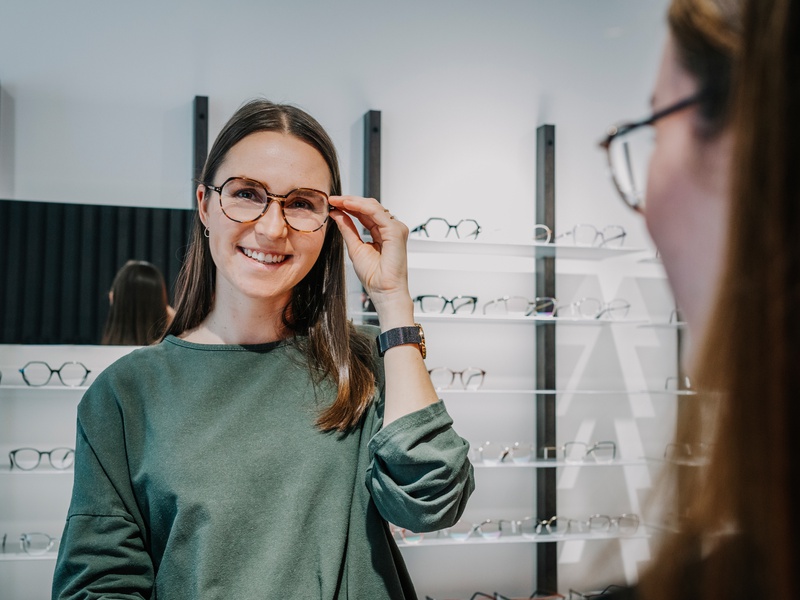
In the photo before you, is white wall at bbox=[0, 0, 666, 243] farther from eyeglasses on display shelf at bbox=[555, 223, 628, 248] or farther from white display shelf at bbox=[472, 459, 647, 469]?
white display shelf at bbox=[472, 459, 647, 469]

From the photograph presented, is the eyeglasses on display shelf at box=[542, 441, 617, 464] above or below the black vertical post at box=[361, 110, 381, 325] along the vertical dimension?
below

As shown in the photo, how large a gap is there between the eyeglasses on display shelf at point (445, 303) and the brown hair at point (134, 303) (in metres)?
1.35

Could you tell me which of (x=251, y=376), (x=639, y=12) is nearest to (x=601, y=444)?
(x=639, y=12)

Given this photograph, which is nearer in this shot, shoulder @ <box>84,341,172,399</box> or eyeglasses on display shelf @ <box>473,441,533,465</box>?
shoulder @ <box>84,341,172,399</box>

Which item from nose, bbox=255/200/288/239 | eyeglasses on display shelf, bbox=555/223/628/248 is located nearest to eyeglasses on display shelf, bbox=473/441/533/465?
eyeglasses on display shelf, bbox=555/223/628/248

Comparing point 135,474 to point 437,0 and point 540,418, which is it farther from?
point 437,0

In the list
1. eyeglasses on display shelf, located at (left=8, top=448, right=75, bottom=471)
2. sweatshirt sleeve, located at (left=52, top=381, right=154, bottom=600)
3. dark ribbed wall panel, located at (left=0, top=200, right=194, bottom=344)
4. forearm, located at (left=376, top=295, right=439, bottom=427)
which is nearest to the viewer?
sweatshirt sleeve, located at (left=52, top=381, right=154, bottom=600)

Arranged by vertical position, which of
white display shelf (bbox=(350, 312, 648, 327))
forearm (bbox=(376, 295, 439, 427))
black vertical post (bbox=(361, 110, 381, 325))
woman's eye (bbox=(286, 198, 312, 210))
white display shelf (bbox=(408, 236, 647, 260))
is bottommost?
forearm (bbox=(376, 295, 439, 427))

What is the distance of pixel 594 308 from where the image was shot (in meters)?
4.62

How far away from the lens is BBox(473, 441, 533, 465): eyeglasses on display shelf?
4039 millimetres

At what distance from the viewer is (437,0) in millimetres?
4535

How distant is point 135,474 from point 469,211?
337 centimetres

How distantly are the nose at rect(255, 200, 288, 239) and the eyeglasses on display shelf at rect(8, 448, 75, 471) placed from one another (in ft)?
8.96

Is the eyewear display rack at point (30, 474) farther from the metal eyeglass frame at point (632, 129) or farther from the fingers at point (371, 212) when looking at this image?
the metal eyeglass frame at point (632, 129)
